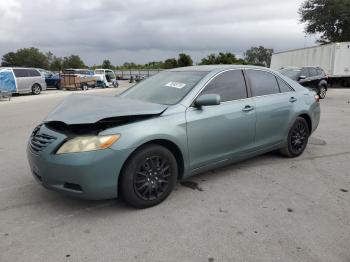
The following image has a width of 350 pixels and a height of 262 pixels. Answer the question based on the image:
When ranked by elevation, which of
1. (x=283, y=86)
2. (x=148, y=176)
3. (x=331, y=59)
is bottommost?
(x=148, y=176)

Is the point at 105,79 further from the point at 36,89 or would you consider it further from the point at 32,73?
the point at 32,73

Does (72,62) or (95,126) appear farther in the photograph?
(72,62)

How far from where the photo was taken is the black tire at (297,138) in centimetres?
571

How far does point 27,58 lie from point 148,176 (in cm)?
8895

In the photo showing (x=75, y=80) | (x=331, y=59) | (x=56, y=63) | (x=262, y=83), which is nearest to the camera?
(x=262, y=83)

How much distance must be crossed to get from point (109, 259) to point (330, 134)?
652 centimetres

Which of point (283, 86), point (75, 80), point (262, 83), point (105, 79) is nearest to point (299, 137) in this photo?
point (283, 86)

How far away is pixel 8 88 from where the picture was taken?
20.7 metres

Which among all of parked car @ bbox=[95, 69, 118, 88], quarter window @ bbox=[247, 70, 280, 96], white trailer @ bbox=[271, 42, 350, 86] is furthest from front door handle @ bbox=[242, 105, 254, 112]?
parked car @ bbox=[95, 69, 118, 88]

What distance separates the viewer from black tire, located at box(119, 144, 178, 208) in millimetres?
3703

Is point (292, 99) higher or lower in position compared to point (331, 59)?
lower

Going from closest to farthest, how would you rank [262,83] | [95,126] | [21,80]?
[95,126] → [262,83] → [21,80]

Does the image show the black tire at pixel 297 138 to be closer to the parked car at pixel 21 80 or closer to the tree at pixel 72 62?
the parked car at pixel 21 80

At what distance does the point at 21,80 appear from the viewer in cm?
2184
